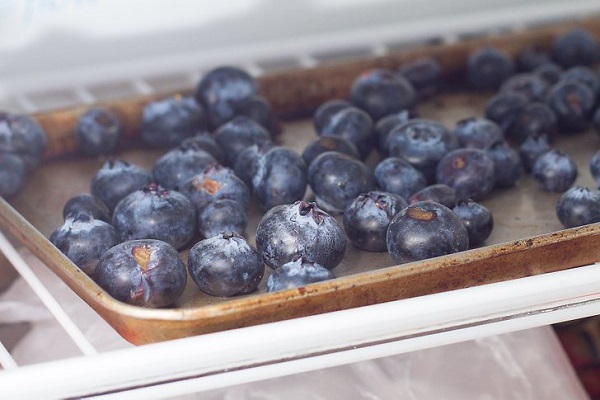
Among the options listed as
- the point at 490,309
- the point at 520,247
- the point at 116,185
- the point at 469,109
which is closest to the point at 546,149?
the point at 469,109

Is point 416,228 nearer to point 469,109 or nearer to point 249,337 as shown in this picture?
point 249,337

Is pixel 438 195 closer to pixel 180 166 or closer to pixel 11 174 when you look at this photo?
pixel 180 166

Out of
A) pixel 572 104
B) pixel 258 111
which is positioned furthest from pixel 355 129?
pixel 572 104

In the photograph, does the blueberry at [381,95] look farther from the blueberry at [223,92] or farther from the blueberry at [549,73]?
the blueberry at [549,73]

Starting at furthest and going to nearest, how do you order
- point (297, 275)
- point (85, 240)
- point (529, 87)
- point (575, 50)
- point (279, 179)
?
point (575, 50) → point (529, 87) → point (279, 179) → point (85, 240) → point (297, 275)

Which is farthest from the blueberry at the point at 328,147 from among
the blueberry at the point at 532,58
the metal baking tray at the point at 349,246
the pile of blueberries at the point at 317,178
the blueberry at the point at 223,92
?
the blueberry at the point at 532,58

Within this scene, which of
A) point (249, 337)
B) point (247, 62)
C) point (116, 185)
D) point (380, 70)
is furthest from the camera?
point (247, 62)
